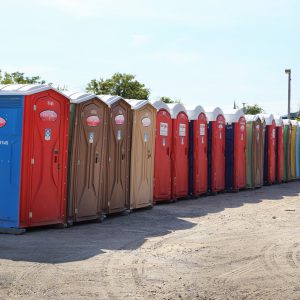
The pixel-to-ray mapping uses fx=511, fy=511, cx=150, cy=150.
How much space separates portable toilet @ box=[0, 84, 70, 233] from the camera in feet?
25.3

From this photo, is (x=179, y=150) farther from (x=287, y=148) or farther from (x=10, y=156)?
(x=287, y=148)

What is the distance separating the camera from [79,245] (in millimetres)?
7027

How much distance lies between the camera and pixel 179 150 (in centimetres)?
1295

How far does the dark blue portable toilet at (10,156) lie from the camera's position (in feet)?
25.3

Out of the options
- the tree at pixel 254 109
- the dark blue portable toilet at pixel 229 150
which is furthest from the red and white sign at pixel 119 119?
the tree at pixel 254 109

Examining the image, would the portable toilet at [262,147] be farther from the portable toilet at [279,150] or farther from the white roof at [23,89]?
the white roof at [23,89]

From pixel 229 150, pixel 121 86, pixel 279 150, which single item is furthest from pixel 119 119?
pixel 121 86

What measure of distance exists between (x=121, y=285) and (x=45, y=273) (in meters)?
0.90

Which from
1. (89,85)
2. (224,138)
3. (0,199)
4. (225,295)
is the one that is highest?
(89,85)

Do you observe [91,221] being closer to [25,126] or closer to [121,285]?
[25,126]

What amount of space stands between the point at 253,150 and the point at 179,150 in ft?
14.7

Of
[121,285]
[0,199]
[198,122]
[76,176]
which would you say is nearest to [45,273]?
[121,285]

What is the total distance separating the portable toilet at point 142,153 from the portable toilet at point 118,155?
185 mm

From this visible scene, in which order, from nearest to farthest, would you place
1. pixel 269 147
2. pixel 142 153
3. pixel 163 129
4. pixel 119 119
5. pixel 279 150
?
pixel 119 119 → pixel 142 153 → pixel 163 129 → pixel 269 147 → pixel 279 150
